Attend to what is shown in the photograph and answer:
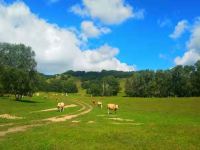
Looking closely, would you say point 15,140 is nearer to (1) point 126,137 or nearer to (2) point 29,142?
(2) point 29,142

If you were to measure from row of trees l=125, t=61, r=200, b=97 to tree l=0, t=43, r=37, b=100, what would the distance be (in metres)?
76.9

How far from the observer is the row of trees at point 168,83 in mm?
163750

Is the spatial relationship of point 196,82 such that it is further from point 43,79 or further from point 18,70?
point 18,70

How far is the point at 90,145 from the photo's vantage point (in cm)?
2441

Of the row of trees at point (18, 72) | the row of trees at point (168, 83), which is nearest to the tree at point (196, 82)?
the row of trees at point (168, 83)

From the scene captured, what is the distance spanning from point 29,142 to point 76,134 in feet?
17.1

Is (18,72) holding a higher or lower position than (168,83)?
lower

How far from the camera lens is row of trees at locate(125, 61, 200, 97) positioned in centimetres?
16375

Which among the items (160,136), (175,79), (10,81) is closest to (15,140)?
(160,136)

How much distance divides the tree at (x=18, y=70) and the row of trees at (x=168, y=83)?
76.9 m

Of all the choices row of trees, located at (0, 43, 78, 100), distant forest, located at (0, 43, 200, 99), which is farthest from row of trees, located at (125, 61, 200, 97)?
row of trees, located at (0, 43, 78, 100)

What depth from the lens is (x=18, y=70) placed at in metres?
107

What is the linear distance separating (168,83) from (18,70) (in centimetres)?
9327

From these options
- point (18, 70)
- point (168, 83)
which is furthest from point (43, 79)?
point (168, 83)
